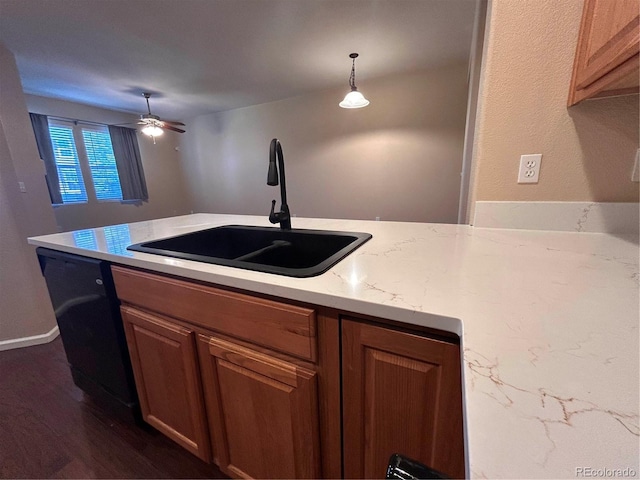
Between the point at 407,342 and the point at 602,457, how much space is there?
0.32 metres

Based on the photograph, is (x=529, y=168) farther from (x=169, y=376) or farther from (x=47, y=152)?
(x=47, y=152)

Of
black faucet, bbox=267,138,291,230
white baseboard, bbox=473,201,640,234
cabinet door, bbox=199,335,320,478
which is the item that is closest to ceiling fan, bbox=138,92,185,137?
black faucet, bbox=267,138,291,230

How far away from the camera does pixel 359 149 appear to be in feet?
13.7

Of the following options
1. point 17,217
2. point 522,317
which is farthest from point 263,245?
point 17,217

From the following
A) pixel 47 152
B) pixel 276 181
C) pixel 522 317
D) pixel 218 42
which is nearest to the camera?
pixel 522 317

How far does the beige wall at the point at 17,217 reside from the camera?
6.72ft

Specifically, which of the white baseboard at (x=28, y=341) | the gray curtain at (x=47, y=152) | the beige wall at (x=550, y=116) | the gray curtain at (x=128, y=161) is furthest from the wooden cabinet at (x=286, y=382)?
the gray curtain at (x=128, y=161)

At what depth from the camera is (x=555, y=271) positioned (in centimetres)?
66

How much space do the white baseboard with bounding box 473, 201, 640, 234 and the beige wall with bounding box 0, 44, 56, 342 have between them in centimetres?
323

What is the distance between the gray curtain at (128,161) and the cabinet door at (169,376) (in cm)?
485

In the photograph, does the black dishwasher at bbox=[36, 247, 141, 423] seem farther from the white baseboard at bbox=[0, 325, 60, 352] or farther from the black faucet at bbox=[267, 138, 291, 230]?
the white baseboard at bbox=[0, 325, 60, 352]

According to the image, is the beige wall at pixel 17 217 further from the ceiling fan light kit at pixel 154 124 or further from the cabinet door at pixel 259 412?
the cabinet door at pixel 259 412

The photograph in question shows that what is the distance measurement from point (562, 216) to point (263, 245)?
1.28m

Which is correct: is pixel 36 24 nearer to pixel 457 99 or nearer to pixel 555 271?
pixel 555 271
